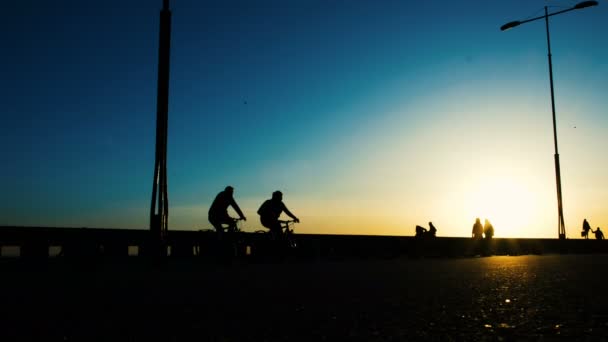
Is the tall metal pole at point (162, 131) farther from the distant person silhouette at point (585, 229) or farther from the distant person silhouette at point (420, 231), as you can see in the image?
the distant person silhouette at point (585, 229)

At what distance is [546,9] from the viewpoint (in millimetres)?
40594

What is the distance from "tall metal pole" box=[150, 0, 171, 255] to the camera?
14586 millimetres

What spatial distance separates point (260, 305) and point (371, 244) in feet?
71.3

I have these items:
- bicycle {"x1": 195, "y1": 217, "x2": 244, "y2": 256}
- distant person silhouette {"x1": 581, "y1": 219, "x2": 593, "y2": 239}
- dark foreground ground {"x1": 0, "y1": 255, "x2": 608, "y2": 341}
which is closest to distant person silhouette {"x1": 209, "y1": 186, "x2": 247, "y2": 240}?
bicycle {"x1": 195, "y1": 217, "x2": 244, "y2": 256}

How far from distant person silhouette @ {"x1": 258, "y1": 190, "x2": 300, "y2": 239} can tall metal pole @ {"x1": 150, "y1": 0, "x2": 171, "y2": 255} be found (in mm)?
3108

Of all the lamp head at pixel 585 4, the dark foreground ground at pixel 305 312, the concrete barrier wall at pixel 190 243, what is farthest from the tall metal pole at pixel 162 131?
the lamp head at pixel 585 4

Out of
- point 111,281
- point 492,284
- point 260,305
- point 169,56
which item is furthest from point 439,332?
point 169,56

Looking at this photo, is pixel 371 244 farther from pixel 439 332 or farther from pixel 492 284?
pixel 439 332

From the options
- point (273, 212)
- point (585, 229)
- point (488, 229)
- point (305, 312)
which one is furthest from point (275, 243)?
point (585, 229)

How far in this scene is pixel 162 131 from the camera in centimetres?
1480

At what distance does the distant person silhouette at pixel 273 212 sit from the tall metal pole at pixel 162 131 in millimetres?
3108

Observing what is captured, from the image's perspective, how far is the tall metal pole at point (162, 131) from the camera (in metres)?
14.6

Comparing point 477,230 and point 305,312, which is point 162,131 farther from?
point 477,230

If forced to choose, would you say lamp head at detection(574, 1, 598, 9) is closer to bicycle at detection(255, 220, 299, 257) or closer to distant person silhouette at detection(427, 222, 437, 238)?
distant person silhouette at detection(427, 222, 437, 238)
